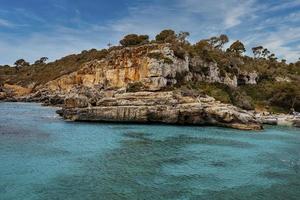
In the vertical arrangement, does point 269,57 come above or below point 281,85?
above

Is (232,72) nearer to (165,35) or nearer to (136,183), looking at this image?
(165,35)

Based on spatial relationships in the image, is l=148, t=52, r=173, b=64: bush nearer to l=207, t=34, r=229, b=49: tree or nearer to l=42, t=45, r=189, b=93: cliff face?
l=42, t=45, r=189, b=93: cliff face

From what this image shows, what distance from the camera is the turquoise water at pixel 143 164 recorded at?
2602cm

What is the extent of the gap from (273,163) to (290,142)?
15.7 m

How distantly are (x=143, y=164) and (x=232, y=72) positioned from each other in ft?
265

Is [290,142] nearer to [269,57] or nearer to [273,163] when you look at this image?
[273,163]

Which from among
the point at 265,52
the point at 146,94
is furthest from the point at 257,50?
the point at 146,94

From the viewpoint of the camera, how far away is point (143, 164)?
34125mm

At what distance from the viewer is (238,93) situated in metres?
96.5

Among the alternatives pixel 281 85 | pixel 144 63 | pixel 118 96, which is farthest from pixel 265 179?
pixel 281 85

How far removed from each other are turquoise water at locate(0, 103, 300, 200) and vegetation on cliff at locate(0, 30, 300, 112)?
1294 inches

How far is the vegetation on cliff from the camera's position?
93.6 metres

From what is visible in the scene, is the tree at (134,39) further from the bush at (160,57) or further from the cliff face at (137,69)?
the bush at (160,57)

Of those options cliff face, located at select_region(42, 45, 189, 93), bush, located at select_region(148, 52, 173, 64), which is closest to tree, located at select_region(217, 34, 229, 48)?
cliff face, located at select_region(42, 45, 189, 93)
